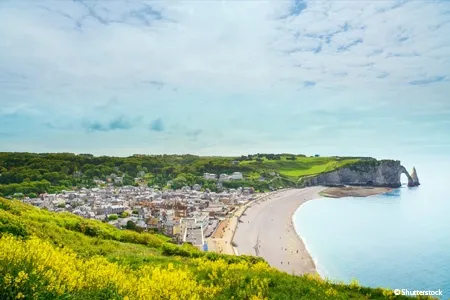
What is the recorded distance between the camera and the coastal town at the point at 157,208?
55.6 meters

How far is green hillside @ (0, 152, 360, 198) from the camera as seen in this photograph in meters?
97.4

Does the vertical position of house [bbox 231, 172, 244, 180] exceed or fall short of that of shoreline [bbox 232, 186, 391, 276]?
it exceeds it

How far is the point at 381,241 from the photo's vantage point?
56.8 meters

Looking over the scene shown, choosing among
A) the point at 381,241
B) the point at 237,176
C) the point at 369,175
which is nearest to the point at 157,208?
the point at 381,241

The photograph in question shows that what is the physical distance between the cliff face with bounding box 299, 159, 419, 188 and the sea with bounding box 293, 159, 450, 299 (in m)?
49.5

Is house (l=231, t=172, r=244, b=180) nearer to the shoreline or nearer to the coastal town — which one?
the coastal town

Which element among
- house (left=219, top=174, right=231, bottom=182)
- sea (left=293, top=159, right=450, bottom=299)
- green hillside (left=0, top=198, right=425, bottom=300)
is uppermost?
green hillside (left=0, top=198, right=425, bottom=300)

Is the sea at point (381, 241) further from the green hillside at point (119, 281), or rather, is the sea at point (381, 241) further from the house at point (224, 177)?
the house at point (224, 177)

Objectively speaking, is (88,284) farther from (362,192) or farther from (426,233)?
(362,192)

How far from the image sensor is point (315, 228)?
219 feet

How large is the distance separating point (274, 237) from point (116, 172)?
94852mm

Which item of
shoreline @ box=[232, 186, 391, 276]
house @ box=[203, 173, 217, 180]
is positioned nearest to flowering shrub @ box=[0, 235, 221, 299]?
shoreline @ box=[232, 186, 391, 276]

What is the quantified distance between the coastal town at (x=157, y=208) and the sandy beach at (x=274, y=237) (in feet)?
17.3

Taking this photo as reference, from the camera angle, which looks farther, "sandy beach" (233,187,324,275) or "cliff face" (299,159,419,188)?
"cliff face" (299,159,419,188)
